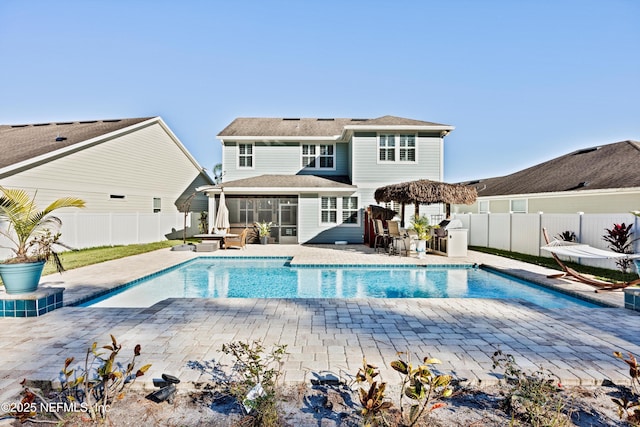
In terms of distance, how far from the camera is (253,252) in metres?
13.5

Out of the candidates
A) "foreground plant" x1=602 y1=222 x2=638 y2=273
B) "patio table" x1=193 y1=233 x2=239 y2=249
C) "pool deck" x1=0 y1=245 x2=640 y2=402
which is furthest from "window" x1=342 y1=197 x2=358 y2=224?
"pool deck" x1=0 y1=245 x2=640 y2=402

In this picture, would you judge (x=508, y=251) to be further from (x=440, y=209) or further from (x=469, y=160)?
(x=469, y=160)

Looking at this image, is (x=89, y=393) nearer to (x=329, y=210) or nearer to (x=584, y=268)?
(x=584, y=268)

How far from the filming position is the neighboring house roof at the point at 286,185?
1565 centimetres

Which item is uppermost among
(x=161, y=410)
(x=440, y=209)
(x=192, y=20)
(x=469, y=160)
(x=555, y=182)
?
(x=192, y=20)

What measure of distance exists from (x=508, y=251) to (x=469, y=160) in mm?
26314

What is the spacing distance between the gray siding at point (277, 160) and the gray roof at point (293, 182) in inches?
18.8

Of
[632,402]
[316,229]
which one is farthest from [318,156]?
[632,402]

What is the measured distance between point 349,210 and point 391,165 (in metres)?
3.01

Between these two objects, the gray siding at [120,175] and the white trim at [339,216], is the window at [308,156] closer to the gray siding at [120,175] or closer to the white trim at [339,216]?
the white trim at [339,216]

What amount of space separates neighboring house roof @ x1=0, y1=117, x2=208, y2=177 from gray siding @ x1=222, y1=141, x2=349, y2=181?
5097 mm

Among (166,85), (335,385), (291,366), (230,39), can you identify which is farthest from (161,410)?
(166,85)

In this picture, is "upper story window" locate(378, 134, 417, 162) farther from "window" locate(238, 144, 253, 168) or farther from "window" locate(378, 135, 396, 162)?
"window" locate(238, 144, 253, 168)

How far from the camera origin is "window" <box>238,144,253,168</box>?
18094 mm
